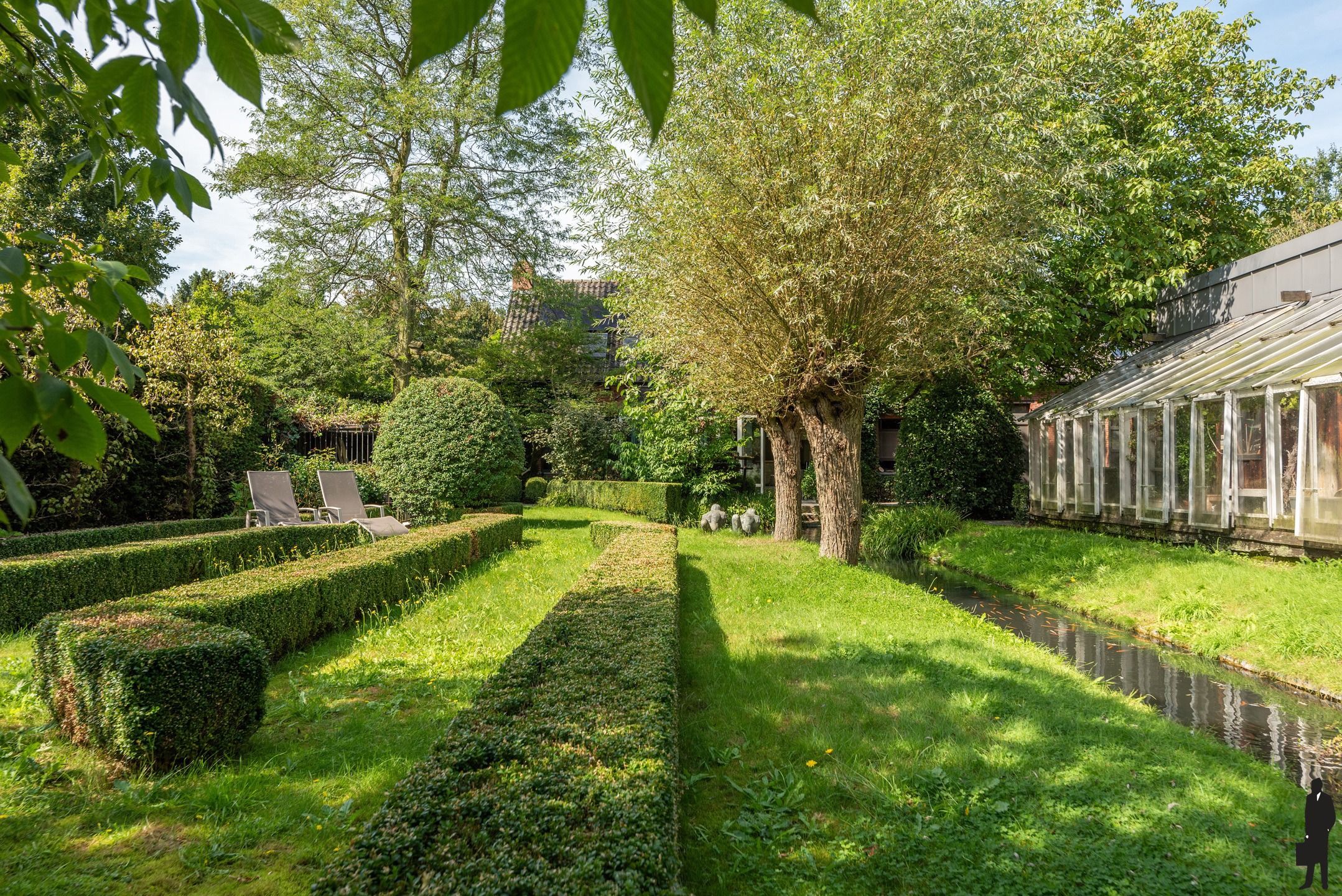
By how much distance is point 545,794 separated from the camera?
2562 mm

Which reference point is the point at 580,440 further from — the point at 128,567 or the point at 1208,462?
the point at 1208,462

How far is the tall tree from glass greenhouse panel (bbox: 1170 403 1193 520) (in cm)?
1386

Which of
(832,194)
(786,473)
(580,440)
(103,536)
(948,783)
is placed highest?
(832,194)

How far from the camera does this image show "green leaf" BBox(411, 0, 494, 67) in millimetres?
619

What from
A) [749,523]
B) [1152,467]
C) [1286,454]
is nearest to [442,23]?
[1286,454]

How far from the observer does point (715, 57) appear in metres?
9.28

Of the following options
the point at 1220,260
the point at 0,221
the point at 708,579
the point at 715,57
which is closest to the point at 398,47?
the point at 0,221

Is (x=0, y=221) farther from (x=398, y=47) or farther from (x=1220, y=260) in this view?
(x=1220, y=260)

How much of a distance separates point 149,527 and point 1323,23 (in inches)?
635

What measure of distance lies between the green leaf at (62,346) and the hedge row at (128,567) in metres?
6.61

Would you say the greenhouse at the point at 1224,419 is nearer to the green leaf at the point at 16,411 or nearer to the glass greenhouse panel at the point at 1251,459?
the glass greenhouse panel at the point at 1251,459

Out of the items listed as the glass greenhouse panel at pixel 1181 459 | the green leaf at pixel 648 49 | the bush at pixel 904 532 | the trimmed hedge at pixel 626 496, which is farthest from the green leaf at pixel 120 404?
the trimmed hedge at pixel 626 496

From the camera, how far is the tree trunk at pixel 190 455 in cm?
1236

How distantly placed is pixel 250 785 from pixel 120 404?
3.04 m
